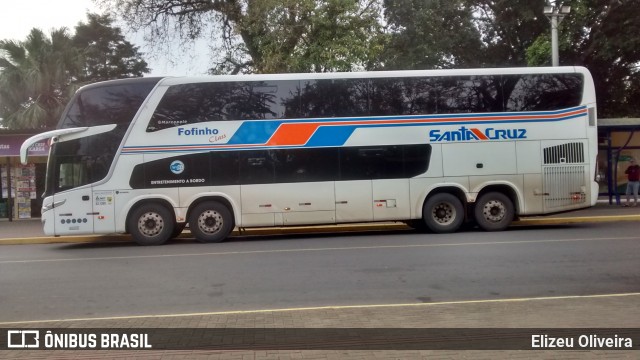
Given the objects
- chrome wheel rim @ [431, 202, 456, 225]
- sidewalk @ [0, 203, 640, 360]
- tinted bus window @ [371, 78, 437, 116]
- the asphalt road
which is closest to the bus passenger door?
the asphalt road

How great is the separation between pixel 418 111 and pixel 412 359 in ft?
32.5

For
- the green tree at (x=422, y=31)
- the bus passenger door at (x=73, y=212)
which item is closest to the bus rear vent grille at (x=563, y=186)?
the green tree at (x=422, y=31)

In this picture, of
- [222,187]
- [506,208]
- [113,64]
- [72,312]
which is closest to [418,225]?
[506,208]

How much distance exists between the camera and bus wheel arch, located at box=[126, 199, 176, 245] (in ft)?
44.0

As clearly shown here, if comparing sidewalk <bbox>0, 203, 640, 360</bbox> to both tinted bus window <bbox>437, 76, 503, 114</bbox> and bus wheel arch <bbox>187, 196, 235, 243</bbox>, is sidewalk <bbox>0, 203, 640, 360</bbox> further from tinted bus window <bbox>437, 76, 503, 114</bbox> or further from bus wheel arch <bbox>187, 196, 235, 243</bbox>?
tinted bus window <bbox>437, 76, 503, 114</bbox>

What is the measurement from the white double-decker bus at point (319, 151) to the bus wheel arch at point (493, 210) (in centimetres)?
3

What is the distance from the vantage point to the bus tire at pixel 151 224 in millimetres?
13438

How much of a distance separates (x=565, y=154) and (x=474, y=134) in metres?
2.31

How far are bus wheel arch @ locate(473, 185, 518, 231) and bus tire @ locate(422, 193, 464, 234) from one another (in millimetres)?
449

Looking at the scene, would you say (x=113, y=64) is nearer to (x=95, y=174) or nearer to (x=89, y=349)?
(x=95, y=174)

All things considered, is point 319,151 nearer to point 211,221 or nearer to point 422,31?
point 211,221

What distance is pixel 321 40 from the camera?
1969 cm

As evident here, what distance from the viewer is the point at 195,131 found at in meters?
13.5

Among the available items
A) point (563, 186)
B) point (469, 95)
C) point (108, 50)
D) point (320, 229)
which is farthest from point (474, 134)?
point (108, 50)
